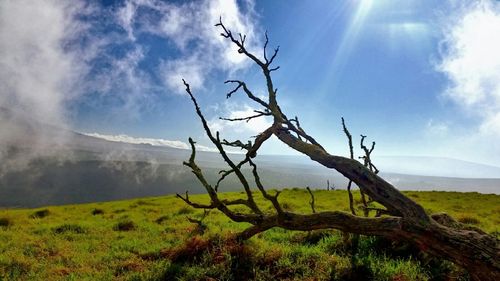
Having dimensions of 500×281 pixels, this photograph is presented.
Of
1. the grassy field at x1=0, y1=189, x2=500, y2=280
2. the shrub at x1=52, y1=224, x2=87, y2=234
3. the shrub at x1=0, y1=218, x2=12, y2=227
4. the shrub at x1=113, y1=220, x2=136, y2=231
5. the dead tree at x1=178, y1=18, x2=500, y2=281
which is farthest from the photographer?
the shrub at x1=0, y1=218, x2=12, y2=227

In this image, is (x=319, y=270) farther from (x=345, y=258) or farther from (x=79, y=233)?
(x=79, y=233)

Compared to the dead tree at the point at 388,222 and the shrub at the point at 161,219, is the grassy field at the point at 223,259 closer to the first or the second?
the dead tree at the point at 388,222

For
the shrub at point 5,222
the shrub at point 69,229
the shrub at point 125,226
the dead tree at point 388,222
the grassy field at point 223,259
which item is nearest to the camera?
the dead tree at point 388,222

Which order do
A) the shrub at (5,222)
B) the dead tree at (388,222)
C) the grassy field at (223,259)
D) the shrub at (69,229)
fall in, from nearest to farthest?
the dead tree at (388,222) < the grassy field at (223,259) < the shrub at (69,229) < the shrub at (5,222)

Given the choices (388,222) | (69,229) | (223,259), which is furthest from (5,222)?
(388,222)

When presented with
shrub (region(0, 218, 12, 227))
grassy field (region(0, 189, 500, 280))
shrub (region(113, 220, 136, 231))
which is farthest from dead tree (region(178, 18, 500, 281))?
shrub (region(0, 218, 12, 227))

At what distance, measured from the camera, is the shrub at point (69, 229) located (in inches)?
771

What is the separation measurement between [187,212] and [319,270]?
19.1 metres

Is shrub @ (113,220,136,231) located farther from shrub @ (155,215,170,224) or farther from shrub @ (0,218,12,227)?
shrub @ (0,218,12,227)

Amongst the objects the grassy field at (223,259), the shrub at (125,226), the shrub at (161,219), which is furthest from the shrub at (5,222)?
the shrub at (161,219)

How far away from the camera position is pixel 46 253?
46.2 feet

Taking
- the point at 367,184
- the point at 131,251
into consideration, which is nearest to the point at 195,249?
the point at 131,251

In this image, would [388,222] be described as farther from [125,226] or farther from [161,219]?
[161,219]

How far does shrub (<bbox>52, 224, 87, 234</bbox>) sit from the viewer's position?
1959 centimetres
